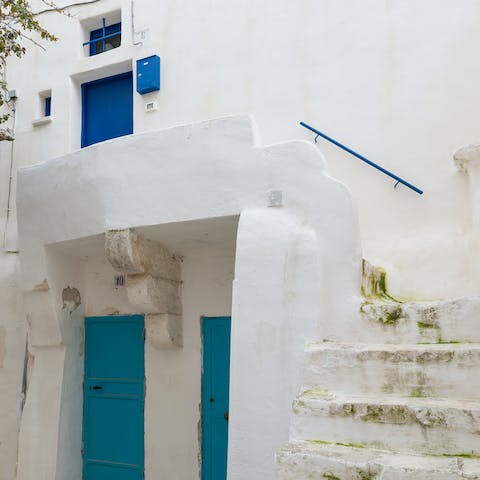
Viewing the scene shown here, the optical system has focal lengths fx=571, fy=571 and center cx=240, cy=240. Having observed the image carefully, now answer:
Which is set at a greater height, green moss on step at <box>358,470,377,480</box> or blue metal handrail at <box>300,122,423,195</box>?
blue metal handrail at <box>300,122,423,195</box>

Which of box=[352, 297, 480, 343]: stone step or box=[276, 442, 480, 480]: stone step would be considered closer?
box=[276, 442, 480, 480]: stone step

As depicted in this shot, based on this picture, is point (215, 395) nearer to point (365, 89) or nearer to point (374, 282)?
point (374, 282)

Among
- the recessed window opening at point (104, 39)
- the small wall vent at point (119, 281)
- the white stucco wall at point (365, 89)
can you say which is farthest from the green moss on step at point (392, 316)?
the recessed window opening at point (104, 39)

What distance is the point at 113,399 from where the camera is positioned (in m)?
6.78

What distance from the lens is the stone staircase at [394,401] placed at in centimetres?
290

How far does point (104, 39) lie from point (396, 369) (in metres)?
6.58

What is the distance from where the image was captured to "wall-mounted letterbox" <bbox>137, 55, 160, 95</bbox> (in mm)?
7238

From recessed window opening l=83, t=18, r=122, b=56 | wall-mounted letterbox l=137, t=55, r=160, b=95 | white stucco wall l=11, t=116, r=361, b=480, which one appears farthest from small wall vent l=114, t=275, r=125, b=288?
recessed window opening l=83, t=18, r=122, b=56

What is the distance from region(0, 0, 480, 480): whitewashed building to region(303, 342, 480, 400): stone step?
0.01 m

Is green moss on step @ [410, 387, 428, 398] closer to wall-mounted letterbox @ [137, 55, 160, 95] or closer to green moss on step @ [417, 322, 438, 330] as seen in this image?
green moss on step @ [417, 322, 438, 330]

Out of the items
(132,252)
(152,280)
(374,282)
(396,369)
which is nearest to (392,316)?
(396,369)

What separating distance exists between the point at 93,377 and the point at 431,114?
488 centimetres

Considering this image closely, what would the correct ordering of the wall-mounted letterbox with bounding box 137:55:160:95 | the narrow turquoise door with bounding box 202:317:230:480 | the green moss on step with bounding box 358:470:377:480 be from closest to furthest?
1. the green moss on step with bounding box 358:470:377:480
2. the narrow turquoise door with bounding box 202:317:230:480
3. the wall-mounted letterbox with bounding box 137:55:160:95

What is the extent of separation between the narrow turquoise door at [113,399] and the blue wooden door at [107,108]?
8.52 feet
